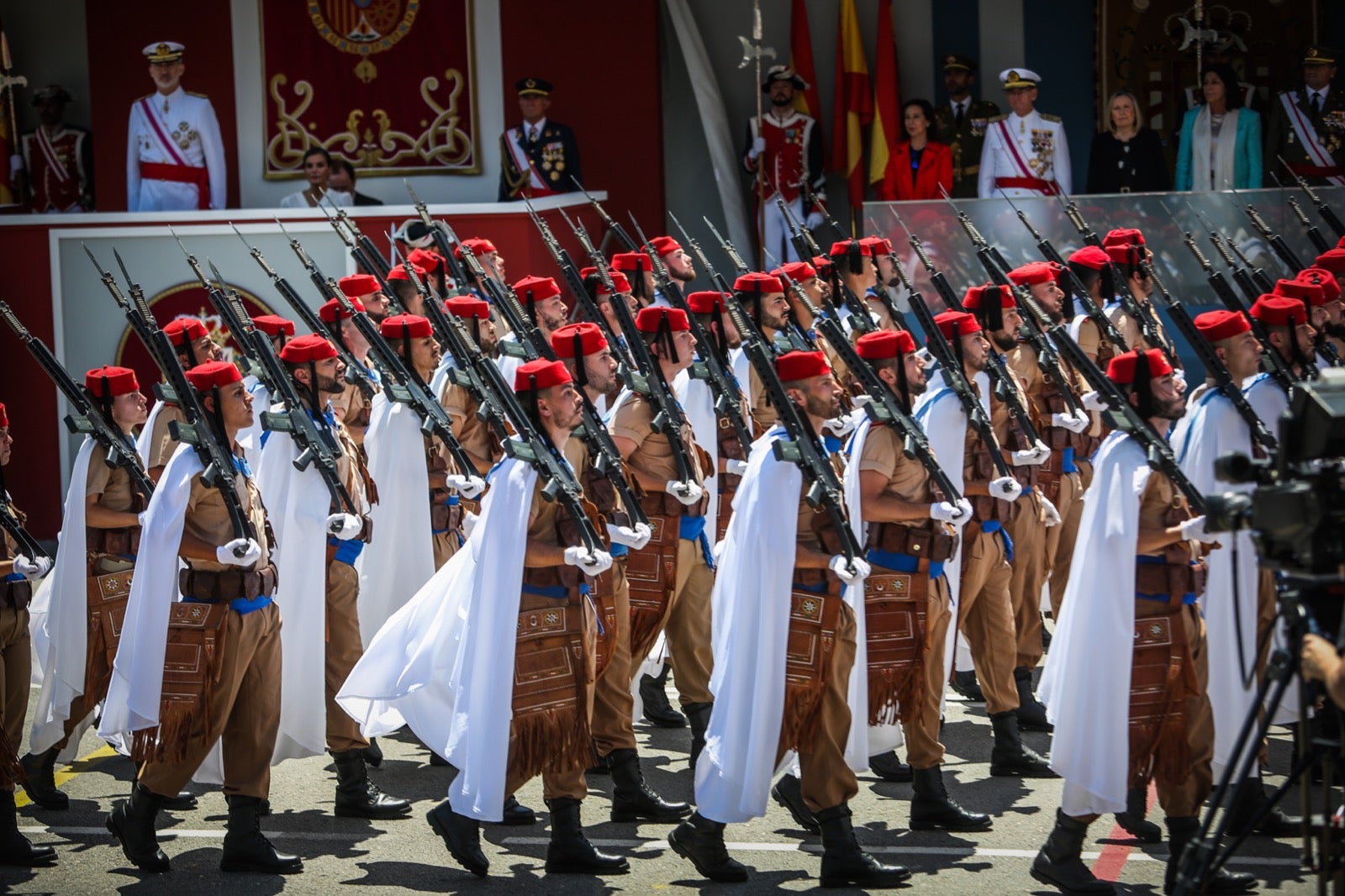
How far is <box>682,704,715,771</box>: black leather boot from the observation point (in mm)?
7711

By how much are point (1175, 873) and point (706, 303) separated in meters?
3.96

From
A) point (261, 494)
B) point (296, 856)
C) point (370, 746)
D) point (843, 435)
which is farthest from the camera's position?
point (843, 435)

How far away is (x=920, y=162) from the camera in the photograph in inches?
554

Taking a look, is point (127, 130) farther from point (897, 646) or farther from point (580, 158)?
point (897, 646)

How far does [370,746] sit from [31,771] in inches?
56.5

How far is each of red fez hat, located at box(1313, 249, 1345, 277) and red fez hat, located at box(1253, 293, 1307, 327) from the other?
243 centimetres

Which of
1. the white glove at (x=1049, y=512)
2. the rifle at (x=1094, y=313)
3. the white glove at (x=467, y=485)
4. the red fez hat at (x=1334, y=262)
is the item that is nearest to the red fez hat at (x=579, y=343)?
the white glove at (x=467, y=485)

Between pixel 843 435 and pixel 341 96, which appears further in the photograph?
pixel 341 96

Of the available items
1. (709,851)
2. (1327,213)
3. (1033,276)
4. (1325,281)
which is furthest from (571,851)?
(1327,213)

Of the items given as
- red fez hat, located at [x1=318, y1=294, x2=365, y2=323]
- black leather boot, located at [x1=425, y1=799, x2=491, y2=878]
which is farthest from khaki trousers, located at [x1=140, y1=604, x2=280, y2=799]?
red fez hat, located at [x1=318, y1=294, x2=365, y2=323]

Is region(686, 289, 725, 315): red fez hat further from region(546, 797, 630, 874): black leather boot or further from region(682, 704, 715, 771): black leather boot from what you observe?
region(546, 797, 630, 874): black leather boot

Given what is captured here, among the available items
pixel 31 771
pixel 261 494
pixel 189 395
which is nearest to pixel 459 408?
pixel 261 494

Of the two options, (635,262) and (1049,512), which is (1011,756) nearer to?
(1049,512)

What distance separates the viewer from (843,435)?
8.90 m
